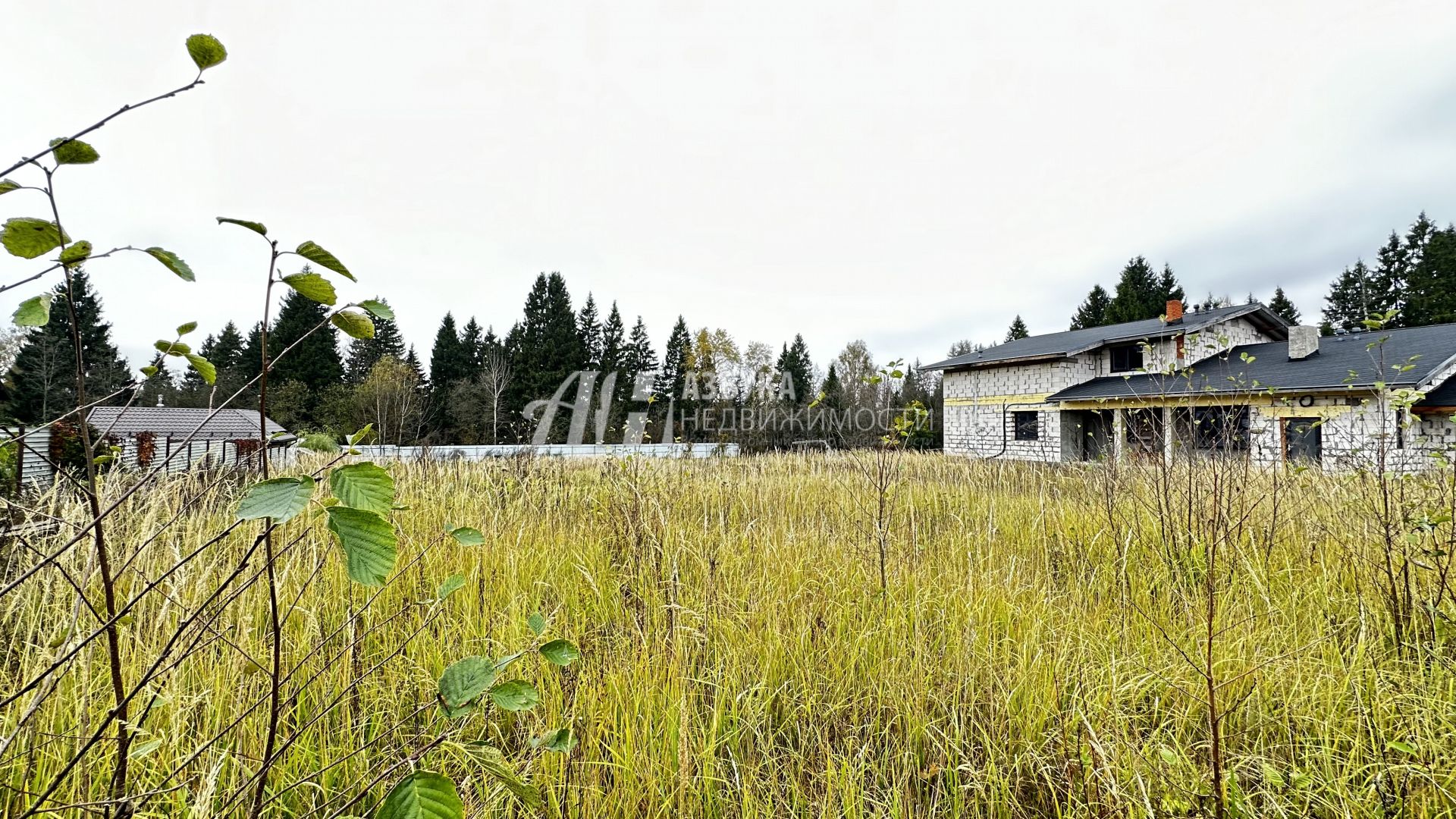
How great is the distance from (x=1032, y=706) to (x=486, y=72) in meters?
9.01

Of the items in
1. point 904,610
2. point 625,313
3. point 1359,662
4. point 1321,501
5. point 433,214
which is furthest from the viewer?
point 625,313

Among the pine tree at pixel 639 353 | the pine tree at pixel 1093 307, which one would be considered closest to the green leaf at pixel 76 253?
the pine tree at pixel 639 353

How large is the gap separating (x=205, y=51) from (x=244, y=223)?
242 millimetres

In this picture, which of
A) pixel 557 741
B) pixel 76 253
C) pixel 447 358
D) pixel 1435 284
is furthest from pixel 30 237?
pixel 1435 284

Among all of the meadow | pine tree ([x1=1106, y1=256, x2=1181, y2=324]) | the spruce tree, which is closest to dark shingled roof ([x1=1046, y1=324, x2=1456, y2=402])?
the meadow

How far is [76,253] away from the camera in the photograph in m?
0.66

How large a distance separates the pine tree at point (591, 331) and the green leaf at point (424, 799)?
3454 centimetres

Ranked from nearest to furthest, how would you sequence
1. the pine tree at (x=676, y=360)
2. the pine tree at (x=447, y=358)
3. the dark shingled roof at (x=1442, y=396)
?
the dark shingled roof at (x=1442, y=396) < the pine tree at (x=447, y=358) < the pine tree at (x=676, y=360)

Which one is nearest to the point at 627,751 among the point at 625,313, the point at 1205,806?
the point at 1205,806

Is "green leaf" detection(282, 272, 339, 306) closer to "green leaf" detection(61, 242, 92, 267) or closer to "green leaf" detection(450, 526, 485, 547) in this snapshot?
"green leaf" detection(61, 242, 92, 267)

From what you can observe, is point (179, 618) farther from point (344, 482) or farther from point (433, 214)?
point (433, 214)

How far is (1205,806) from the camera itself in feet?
4.40

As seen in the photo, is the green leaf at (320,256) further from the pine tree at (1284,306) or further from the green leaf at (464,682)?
the pine tree at (1284,306)

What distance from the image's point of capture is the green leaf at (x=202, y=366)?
86 cm
